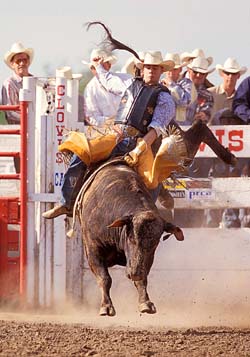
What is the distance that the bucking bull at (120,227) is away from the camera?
5.38 m

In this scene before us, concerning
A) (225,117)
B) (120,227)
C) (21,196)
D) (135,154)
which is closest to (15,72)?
(21,196)

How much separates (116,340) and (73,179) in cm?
147

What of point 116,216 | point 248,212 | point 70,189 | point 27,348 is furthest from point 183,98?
point 27,348

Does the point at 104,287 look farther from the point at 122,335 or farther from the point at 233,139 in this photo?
the point at 233,139

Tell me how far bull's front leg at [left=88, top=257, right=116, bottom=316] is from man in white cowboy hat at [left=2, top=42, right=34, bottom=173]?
245 cm

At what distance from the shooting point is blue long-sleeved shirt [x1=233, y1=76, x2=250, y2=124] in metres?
7.74

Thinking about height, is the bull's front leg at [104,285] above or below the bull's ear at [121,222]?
below

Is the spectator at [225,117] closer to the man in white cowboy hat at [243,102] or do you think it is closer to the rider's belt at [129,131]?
the man in white cowboy hat at [243,102]

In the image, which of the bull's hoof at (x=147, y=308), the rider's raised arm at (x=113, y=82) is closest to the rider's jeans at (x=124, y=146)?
the bull's hoof at (x=147, y=308)

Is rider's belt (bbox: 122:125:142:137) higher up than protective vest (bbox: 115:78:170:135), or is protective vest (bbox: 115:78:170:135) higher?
protective vest (bbox: 115:78:170:135)

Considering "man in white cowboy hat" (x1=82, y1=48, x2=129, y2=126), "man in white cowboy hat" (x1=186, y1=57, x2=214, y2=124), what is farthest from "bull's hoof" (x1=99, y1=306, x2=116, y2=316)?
"man in white cowboy hat" (x1=186, y1=57, x2=214, y2=124)

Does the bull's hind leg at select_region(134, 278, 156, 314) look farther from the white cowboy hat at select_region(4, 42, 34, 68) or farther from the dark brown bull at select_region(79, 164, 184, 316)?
the white cowboy hat at select_region(4, 42, 34, 68)

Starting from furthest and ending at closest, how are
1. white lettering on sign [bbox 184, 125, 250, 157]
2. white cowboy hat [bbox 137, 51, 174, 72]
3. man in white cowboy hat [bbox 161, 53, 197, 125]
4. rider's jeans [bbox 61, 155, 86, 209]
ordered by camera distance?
man in white cowboy hat [bbox 161, 53, 197, 125] < white lettering on sign [bbox 184, 125, 250, 157] < white cowboy hat [bbox 137, 51, 174, 72] < rider's jeans [bbox 61, 155, 86, 209]

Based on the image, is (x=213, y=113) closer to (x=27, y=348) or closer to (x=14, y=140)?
(x=14, y=140)
